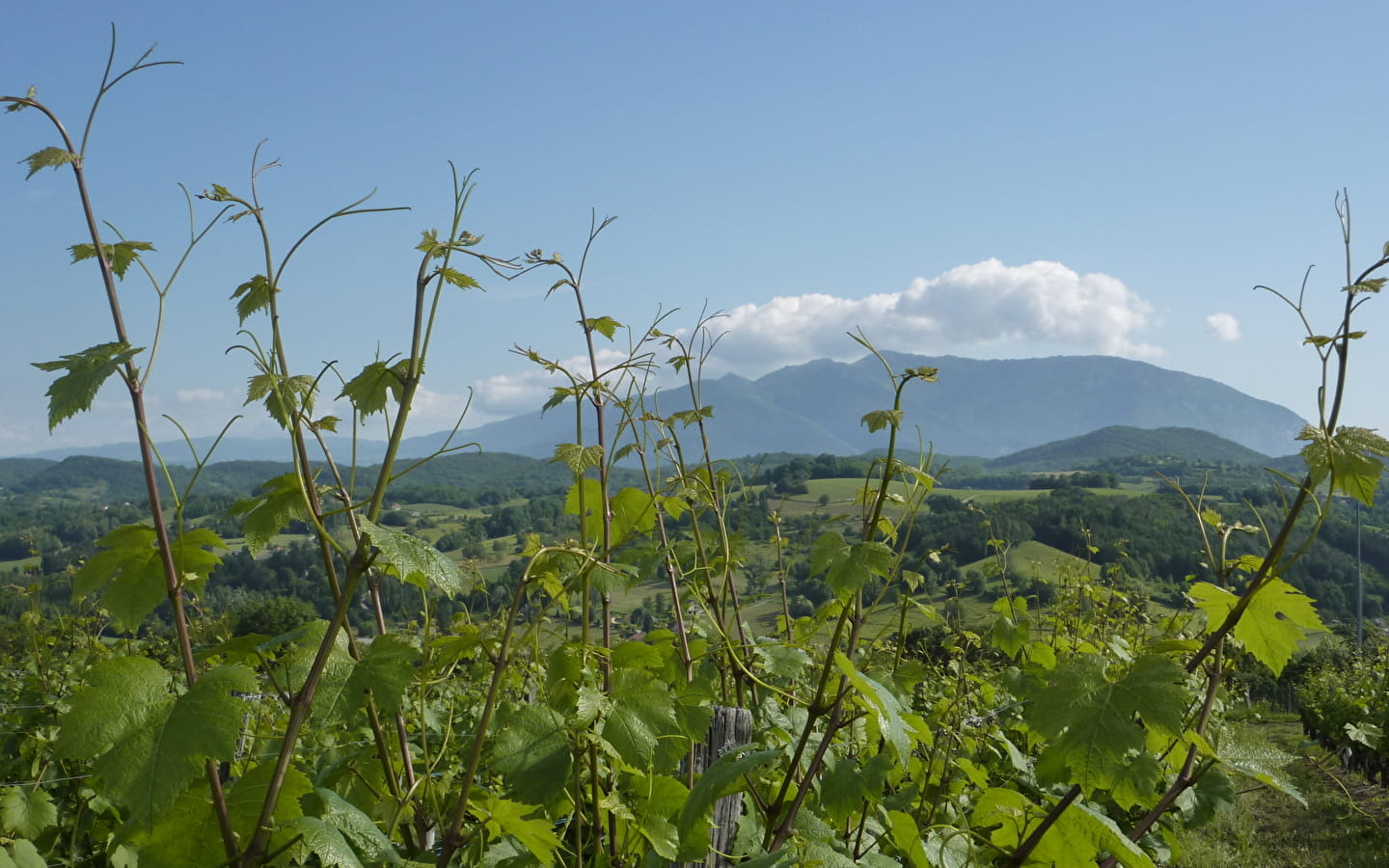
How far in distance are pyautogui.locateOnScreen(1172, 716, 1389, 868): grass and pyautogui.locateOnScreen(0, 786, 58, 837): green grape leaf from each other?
19.3 ft

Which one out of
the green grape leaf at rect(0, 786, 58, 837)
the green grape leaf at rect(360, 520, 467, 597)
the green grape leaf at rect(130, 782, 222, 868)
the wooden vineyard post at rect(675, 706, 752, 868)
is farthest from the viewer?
the green grape leaf at rect(0, 786, 58, 837)

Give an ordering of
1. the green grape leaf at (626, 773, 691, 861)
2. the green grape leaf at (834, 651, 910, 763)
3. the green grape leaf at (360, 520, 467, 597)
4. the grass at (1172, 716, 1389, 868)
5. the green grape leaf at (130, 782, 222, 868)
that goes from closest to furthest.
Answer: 1. the green grape leaf at (360, 520, 467, 597)
2. the green grape leaf at (130, 782, 222, 868)
3. the green grape leaf at (834, 651, 910, 763)
4. the green grape leaf at (626, 773, 691, 861)
5. the grass at (1172, 716, 1389, 868)

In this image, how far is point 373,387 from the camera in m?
1.37

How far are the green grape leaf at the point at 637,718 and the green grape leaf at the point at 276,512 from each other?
680 mm

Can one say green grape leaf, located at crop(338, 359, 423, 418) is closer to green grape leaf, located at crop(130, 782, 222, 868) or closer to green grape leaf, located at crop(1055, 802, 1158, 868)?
green grape leaf, located at crop(130, 782, 222, 868)

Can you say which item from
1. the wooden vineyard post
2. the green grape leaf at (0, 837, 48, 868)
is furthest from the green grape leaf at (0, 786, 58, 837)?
the wooden vineyard post

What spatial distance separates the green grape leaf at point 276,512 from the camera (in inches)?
54.8

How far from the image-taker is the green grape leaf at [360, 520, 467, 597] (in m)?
1.04

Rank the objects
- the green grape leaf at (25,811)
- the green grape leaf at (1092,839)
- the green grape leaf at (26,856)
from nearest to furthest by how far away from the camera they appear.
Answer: the green grape leaf at (1092,839), the green grape leaf at (26,856), the green grape leaf at (25,811)

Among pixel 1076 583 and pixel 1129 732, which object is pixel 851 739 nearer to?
pixel 1129 732

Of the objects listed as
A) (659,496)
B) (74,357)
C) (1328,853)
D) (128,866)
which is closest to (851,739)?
(659,496)

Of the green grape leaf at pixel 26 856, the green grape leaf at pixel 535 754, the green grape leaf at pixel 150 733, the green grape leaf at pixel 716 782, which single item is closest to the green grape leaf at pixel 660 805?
the green grape leaf at pixel 716 782

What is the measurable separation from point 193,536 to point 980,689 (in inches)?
180

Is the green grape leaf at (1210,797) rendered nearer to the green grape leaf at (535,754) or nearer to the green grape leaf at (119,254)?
the green grape leaf at (535,754)
